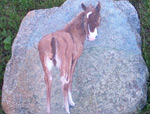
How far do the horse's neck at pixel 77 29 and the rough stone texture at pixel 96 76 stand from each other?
0.10m

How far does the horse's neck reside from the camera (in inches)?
106

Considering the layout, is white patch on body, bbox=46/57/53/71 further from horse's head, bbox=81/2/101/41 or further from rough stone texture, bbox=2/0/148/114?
horse's head, bbox=81/2/101/41

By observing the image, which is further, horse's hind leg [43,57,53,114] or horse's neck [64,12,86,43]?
horse's neck [64,12,86,43]

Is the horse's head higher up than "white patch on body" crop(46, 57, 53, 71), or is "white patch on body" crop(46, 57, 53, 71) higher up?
the horse's head

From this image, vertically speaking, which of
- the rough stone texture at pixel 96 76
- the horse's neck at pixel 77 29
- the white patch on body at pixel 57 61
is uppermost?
the horse's neck at pixel 77 29

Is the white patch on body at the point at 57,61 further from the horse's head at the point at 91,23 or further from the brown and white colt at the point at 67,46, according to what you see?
the horse's head at the point at 91,23

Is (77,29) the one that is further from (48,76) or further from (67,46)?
(48,76)

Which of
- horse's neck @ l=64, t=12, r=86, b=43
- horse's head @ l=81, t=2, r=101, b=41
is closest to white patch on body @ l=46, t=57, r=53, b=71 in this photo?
horse's neck @ l=64, t=12, r=86, b=43

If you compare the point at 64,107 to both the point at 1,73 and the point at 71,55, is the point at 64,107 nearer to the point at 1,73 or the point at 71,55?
the point at 71,55

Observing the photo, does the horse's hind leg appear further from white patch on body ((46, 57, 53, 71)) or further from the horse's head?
the horse's head

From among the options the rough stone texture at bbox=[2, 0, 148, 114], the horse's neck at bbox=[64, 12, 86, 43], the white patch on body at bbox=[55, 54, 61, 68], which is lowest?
the rough stone texture at bbox=[2, 0, 148, 114]

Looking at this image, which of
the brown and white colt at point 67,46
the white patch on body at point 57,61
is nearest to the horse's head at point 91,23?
the brown and white colt at point 67,46

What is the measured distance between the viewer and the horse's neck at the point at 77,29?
2.69m

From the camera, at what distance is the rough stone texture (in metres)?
2.57
